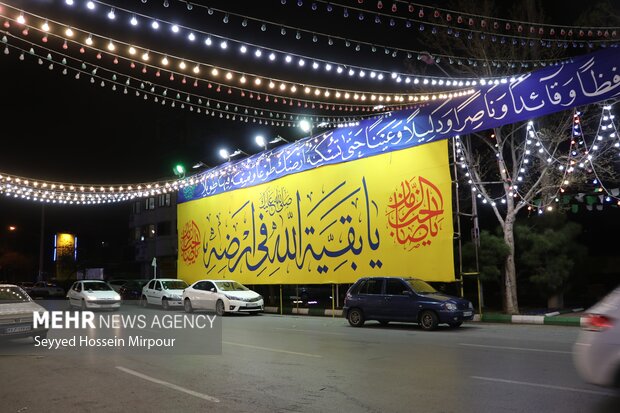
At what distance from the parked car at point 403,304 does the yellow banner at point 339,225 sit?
213 centimetres

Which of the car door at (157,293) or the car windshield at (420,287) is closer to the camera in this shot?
the car windshield at (420,287)

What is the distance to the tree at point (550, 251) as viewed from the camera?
18.9 metres

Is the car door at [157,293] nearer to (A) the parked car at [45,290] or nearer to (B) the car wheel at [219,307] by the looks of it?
(B) the car wheel at [219,307]

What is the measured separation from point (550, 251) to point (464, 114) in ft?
20.6

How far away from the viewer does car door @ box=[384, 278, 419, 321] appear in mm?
15195

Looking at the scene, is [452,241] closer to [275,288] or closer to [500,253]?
[500,253]

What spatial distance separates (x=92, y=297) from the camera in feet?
76.0

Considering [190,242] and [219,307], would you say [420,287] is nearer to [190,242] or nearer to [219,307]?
[219,307]

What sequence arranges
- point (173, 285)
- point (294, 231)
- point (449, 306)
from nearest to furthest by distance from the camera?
point (449, 306) < point (294, 231) < point (173, 285)

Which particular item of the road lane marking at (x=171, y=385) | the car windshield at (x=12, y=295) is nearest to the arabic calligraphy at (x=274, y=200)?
the car windshield at (x=12, y=295)

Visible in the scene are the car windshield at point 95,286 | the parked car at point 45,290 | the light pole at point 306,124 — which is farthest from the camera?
the parked car at point 45,290

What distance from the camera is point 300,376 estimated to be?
8.23 meters

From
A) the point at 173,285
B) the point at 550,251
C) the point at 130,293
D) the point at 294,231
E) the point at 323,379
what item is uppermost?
the point at 294,231

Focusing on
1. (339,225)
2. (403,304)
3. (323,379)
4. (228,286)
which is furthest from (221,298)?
(323,379)
